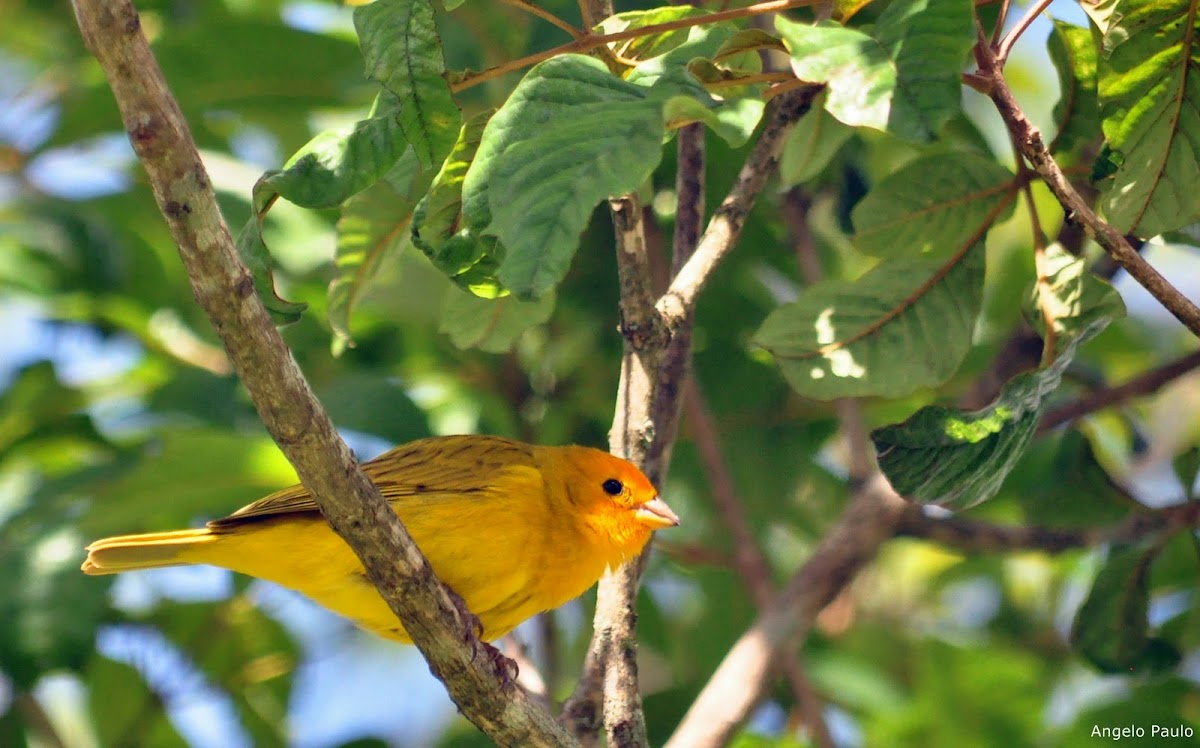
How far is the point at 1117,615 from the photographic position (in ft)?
11.0

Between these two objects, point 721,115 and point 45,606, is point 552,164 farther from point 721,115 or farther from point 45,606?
point 45,606

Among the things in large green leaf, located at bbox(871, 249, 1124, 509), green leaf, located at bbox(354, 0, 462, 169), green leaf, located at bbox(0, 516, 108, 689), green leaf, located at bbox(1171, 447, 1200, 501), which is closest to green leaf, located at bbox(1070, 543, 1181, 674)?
green leaf, located at bbox(1171, 447, 1200, 501)

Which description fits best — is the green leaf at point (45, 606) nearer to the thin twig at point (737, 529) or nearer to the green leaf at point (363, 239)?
the green leaf at point (363, 239)

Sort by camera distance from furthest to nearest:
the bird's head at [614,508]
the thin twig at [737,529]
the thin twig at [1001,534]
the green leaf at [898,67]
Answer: the thin twig at [737,529]
the thin twig at [1001,534]
the bird's head at [614,508]
the green leaf at [898,67]

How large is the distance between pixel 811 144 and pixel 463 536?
4.32 ft

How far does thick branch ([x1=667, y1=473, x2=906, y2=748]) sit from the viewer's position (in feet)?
10.6

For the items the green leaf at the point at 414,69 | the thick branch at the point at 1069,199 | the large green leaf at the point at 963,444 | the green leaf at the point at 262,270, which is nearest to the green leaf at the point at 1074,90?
the thick branch at the point at 1069,199

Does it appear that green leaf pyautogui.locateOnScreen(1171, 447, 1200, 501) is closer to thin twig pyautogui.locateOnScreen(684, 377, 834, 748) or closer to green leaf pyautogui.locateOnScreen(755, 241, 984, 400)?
green leaf pyautogui.locateOnScreen(755, 241, 984, 400)

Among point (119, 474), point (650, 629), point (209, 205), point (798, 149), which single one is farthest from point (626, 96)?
point (650, 629)

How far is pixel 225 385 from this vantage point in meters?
4.46

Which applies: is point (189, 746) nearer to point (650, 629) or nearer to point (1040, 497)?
point (650, 629)

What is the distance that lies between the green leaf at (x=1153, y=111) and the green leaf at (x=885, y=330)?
0.43 meters

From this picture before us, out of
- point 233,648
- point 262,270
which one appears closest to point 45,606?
point 233,648

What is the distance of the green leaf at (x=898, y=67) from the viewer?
1.86 meters
